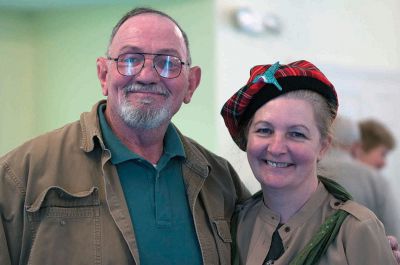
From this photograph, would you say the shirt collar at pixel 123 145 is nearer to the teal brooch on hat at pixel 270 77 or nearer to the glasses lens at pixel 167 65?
the glasses lens at pixel 167 65

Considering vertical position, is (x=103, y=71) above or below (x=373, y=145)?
above

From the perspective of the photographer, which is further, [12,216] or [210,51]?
[210,51]

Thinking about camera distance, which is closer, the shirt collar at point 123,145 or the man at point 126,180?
the man at point 126,180

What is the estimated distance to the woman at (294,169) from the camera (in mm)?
1543

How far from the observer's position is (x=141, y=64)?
5.66 feet

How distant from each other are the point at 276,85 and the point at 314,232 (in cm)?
45

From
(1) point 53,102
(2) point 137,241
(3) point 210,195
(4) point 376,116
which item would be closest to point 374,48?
(4) point 376,116

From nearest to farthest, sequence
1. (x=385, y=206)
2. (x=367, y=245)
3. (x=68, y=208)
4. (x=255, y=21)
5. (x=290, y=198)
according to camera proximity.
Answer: (x=367, y=245)
(x=68, y=208)
(x=290, y=198)
(x=385, y=206)
(x=255, y=21)

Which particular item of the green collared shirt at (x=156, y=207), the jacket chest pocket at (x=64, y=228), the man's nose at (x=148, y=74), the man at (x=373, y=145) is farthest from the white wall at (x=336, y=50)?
the jacket chest pocket at (x=64, y=228)

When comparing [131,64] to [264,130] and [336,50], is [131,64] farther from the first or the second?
[336,50]

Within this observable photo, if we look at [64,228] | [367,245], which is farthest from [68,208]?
[367,245]

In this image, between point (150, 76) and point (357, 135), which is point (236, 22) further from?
point (150, 76)

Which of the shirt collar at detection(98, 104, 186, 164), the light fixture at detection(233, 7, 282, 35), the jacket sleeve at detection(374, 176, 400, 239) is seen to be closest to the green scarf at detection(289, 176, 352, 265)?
the shirt collar at detection(98, 104, 186, 164)

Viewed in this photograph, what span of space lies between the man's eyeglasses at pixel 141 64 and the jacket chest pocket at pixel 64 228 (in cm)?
40
